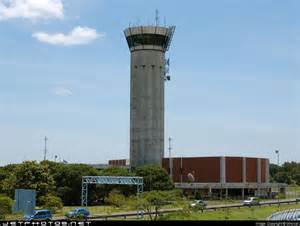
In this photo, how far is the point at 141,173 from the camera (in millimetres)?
111938

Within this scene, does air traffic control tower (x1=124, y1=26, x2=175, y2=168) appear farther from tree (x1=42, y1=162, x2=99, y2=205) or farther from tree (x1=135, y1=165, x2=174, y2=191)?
tree (x1=42, y1=162, x2=99, y2=205)

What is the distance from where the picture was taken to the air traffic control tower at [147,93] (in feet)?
415

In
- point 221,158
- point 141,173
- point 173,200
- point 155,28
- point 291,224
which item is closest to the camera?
point 291,224

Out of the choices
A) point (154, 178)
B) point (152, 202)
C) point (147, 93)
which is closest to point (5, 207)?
point (152, 202)

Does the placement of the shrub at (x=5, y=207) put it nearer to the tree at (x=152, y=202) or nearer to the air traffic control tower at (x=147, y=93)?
the tree at (x=152, y=202)

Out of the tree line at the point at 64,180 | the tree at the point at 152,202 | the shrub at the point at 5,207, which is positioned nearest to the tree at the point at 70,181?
the tree line at the point at 64,180

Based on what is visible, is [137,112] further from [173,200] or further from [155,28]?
[173,200]

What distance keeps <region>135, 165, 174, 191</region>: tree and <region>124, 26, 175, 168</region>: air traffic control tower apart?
13837mm

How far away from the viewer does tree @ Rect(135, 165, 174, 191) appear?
108438 mm

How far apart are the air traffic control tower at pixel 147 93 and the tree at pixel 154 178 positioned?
45.4ft

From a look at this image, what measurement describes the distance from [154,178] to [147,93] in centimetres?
2390

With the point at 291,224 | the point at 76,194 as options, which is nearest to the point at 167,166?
the point at 76,194

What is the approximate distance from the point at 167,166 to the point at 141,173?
17466mm

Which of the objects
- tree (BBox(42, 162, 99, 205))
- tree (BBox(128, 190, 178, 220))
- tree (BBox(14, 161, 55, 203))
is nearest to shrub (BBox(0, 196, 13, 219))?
tree (BBox(128, 190, 178, 220))
